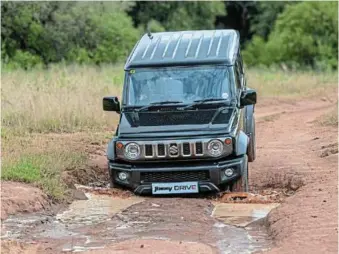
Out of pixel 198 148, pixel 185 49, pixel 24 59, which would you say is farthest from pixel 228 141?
pixel 24 59

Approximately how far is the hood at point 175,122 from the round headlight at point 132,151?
15 centimetres

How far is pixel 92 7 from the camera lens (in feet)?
102

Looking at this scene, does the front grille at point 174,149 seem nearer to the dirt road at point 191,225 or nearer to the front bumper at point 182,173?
the front bumper at point 182,173

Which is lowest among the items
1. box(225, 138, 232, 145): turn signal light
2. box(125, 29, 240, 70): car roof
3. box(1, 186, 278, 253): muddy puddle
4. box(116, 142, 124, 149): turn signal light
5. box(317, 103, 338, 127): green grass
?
box(1, 186, 278, 253): muddy puddle

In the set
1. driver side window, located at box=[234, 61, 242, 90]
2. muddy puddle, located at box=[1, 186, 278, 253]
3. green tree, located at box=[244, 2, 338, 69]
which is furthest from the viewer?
green tree, located at box=[244, 2, 338, 69]

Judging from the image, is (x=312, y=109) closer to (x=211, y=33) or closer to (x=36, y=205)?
(x=211, y=33)

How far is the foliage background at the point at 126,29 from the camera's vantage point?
3028 cm

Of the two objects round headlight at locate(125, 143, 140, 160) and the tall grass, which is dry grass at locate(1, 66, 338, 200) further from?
round headlight at locate(125, 143, 140, 160)

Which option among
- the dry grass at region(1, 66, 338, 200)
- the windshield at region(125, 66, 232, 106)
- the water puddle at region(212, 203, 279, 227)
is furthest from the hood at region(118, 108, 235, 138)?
the dry grass at region(1, 66, 338, 200)

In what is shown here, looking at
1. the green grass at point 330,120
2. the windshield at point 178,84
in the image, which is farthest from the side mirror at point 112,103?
the green grass at point 330,120

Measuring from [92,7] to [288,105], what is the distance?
1077 centimetres

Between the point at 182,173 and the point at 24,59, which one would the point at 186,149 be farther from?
the point at 24,59

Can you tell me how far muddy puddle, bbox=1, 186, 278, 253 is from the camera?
25.6 feet

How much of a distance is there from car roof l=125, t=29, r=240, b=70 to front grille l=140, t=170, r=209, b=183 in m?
1.70
